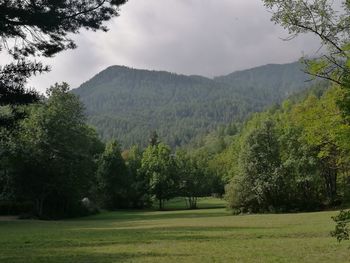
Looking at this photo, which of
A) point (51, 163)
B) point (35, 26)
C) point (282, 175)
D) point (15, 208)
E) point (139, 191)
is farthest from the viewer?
point (139, 191)

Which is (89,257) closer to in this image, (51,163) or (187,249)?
(187,249)

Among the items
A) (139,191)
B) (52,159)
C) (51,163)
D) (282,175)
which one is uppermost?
(52,159)

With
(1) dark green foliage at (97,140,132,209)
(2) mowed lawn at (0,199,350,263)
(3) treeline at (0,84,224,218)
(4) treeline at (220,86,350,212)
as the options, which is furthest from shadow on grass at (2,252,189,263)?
(1) dark green foliage at (97,140,132,209)

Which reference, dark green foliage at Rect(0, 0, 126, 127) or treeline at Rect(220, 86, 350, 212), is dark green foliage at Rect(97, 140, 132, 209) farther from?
dark green foliage at Rect(0, 0, 126, 127)

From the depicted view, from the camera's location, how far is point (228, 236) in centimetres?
2492

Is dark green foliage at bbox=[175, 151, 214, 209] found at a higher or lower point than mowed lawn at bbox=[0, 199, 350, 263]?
higher

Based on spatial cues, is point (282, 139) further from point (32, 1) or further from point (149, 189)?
point (32, 1)

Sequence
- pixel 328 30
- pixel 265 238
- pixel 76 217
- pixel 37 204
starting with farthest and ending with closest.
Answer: pixel 76 217, pixel 37 204, pixel 265 238, pixel 328 30

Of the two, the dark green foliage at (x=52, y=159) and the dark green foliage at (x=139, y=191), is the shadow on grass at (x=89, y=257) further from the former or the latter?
the dark green foliage at (x=139, y=191)

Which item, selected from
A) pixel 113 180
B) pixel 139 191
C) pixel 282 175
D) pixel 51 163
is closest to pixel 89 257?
pixel 51 163

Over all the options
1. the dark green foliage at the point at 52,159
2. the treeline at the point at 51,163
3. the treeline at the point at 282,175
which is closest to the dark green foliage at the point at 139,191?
the treeline at the point at 51,163

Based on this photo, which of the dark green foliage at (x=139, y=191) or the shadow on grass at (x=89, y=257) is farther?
the dark green foliage at (x=139, y=191)

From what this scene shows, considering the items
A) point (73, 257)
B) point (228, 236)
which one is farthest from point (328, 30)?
point (228, 236)

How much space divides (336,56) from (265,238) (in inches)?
479
